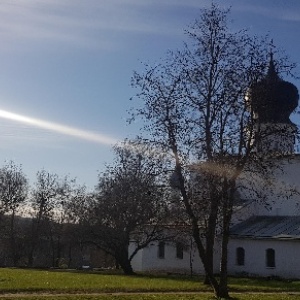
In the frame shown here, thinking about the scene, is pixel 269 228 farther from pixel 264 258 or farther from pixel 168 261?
pixel 168 261

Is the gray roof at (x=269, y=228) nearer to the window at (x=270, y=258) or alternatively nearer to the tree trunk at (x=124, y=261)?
the window at (x=270, y=258)

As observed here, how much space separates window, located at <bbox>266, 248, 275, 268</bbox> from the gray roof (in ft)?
3.45

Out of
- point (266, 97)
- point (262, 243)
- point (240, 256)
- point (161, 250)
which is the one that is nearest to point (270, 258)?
point (262, 243)

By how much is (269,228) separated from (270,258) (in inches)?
100

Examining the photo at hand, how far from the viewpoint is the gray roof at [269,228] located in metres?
36.6

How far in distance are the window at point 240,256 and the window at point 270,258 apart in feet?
7.08

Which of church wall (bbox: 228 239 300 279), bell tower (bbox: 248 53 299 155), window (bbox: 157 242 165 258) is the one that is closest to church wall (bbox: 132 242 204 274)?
window (bbox: 157 242 165 258)

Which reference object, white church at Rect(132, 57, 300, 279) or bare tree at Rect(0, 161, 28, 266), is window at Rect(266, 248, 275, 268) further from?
bare tree at Rect(0, 161, 28, 266)

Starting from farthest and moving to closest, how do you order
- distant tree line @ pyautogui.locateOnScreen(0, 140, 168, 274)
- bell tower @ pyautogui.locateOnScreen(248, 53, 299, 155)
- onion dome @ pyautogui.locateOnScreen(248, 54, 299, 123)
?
distant tree line @ pyautogui.locateOnScreen(0, 140, 168, 274)
onion dome @ pyautogui.locateOnScreen(248, 54, 299, 123)
bell tower @ pyautogui.locateOnScreen(248, 53, 299, 155)

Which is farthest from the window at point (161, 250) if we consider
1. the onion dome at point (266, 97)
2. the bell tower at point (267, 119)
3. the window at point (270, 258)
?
the onion dome at point (266, 97)

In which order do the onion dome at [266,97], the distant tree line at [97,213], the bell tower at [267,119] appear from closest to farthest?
the bell tower at [267,119]
the onion dome at [266,97]
the distant tree line at [97,213]

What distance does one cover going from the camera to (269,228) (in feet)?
126

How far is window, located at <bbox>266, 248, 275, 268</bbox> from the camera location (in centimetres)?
3641

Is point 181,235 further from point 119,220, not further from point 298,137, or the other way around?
point 298,137
